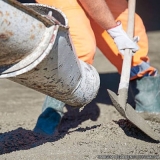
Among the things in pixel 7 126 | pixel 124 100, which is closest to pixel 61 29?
pixel 124 100

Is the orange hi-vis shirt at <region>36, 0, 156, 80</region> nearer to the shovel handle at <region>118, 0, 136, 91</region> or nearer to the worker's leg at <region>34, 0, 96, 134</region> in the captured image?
the worker's leg at <region>34, 0, 96, 134</region>

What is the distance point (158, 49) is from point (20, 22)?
3.36m

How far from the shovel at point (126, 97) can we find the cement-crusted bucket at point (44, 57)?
1.06 feet

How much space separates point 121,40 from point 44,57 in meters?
0.97

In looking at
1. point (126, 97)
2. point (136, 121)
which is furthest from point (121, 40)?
point (136, 121)

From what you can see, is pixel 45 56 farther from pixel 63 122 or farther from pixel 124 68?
pixel 63 122

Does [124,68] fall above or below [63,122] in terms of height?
above

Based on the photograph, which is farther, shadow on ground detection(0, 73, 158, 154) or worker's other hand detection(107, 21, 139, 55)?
worker's other hand detection(107, 21, 139, 55)

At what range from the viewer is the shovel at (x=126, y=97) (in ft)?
10.9

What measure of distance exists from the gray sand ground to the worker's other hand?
48 centimetres

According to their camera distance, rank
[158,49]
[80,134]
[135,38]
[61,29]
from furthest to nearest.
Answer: [158,49] < [135,38] < [80,134] < [61,29]

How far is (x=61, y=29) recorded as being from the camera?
2895mm

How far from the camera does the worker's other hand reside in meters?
3.64

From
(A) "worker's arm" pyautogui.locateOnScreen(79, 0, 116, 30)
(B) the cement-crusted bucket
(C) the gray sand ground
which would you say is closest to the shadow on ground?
(C) the gray sand ground
